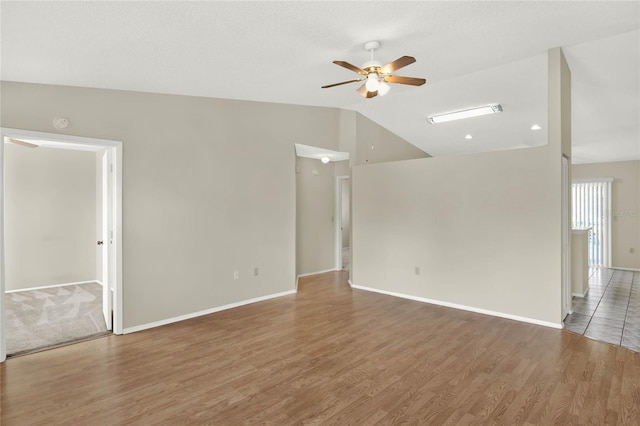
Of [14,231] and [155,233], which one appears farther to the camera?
[14,231]

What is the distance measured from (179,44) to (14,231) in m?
5.03

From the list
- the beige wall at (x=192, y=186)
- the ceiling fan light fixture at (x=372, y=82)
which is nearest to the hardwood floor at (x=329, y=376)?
the beige wall at (x=192, y=186)

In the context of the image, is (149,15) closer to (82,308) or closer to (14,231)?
(82,308)

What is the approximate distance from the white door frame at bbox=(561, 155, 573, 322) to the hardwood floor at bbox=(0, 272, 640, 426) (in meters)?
0.64

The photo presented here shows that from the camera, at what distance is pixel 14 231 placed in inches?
223

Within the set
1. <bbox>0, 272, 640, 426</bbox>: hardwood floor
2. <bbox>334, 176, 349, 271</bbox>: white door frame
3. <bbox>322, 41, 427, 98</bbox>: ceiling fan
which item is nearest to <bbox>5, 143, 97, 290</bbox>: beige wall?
<bbox>0, 272, 640, 426</bbox>: hardwood floor

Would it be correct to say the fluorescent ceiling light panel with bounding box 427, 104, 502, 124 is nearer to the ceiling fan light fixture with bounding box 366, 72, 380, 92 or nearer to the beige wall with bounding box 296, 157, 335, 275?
the beige wall with bounding box 296, 157, 335, 275

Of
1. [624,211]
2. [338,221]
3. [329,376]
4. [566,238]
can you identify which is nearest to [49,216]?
[338,221]

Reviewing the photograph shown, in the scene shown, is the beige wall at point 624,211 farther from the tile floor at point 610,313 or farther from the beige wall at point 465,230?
the beige wall at point 465,230

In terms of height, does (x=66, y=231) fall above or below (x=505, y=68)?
below

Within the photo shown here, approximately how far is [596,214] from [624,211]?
52 cm

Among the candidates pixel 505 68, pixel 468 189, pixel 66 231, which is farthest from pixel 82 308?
pixel 505 68

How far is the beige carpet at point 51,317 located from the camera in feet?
11.9

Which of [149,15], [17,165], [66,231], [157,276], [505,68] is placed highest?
[505,68]
